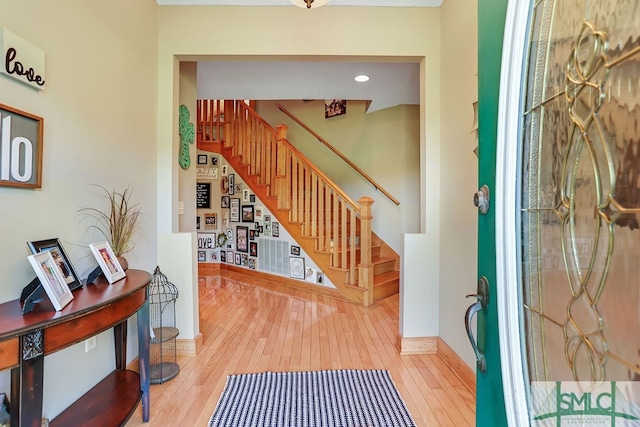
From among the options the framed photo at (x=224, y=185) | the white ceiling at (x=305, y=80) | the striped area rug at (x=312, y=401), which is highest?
the white ceiling at (x=305, y=80)

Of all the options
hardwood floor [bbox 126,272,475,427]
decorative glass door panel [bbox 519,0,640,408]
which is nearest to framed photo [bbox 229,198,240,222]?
hardwood floor [bbox 126,272,475,427]

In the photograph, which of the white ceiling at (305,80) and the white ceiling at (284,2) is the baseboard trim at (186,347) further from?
the white ceiling at (284,2)

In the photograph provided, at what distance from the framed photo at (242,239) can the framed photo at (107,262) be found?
138 inches

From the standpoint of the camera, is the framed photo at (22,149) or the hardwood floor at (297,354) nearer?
the framed photo at (22,149)

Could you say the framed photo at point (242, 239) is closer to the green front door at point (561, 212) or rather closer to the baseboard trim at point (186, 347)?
the baseboard trim at point (186, 347)

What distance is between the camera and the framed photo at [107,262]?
4.84 feet

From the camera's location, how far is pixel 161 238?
2332 mm

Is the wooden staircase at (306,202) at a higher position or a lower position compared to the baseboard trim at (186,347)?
higher

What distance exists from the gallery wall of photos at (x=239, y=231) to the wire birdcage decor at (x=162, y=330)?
2.11 m

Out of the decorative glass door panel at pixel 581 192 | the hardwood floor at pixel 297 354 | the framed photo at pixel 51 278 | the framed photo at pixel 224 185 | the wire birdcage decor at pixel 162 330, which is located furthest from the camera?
the framed photo at pixel 224 185

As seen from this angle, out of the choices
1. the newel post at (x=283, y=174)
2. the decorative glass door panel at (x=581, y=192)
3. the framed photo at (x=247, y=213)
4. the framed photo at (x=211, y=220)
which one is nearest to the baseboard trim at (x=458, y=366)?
the decorative glass door panel at (x=581, y=192)

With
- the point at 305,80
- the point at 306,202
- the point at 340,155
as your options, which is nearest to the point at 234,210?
the point at 306,202

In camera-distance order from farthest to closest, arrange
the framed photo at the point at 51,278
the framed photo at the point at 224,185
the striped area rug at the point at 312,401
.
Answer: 1. the framed photo at the point at 224,185
2. the striped area rug at the point at 312,401
3. the framed photo at the point at 51,278

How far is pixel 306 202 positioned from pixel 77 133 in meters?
2.86
